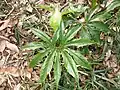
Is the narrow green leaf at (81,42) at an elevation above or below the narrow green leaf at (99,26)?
below

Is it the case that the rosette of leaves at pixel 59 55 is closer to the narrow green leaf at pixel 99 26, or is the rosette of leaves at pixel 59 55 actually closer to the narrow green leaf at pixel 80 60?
the narrow green leaf at pixel 80 60

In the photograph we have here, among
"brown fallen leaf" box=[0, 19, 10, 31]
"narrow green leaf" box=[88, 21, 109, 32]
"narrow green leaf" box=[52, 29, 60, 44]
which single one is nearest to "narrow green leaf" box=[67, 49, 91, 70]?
"narrow green leaf" box=[52, 29, 60, 44]

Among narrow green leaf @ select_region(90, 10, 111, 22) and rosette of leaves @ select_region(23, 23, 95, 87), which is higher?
narrow green leaf @ select_region(90, 10, 111, 22)

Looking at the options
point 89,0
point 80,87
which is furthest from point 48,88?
point 89,0

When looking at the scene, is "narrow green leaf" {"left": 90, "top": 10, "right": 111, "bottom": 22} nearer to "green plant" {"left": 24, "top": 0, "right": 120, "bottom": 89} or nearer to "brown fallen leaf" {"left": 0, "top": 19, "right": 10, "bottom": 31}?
"green plant" {"left": 24, "top": 0, "right": 120, "bottom": 89}

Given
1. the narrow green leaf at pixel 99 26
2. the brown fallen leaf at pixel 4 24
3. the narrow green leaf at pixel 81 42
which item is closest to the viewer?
the narrow green leaf at pixel 81 42

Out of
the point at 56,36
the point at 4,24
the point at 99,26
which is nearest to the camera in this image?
the point at 56,36

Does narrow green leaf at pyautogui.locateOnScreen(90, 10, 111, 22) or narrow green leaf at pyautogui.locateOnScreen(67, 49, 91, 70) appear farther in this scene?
narrow green leaf at pyautogui.locateOnScreen(90, 10, 111, 22)

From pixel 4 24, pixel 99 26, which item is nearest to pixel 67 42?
pixel 99 26

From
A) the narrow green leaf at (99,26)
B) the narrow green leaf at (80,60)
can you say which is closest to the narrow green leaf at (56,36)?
the narrow green leaf at (80,60)

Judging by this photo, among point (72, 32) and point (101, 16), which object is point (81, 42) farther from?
point (101, 16)

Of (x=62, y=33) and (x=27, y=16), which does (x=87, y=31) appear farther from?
(x=27, y=16)
